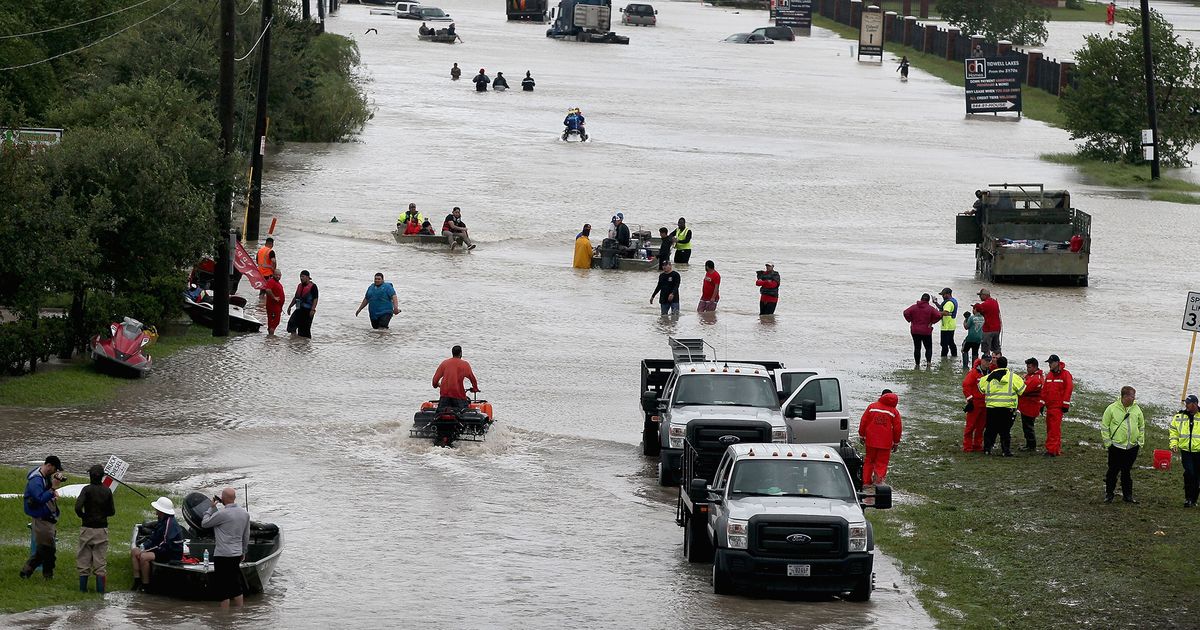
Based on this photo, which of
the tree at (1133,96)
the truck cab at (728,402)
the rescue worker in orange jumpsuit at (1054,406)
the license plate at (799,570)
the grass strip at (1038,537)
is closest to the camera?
the license plate at (799,570)

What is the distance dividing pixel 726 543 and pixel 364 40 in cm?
9821

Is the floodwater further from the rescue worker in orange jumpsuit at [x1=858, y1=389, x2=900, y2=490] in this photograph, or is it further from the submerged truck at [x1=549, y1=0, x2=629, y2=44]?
the submerged truck at [x1=549, y1=0, x2=629, y2=44]

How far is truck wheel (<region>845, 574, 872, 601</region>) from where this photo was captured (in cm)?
1658

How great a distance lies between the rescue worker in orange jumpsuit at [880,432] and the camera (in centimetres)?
2150

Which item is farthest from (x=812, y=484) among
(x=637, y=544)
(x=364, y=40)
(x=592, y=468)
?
(x=364, y=40)

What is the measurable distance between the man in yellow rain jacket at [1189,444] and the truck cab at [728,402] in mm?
3929

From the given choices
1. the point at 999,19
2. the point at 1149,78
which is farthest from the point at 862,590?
the point at 999,19

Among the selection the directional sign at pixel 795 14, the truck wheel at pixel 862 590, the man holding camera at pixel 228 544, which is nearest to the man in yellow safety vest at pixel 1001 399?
the truck wheel at pixel 862 590

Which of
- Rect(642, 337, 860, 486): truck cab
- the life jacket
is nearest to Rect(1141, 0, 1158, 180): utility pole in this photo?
the life jacket

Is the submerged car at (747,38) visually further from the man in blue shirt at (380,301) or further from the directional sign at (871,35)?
the man in blue shirt at (380,301)

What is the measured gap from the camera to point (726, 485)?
56.7 ft

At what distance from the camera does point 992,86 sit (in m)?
85.1

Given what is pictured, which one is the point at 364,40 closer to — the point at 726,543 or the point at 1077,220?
the point at 1077,220

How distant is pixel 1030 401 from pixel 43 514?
45.8 feet
